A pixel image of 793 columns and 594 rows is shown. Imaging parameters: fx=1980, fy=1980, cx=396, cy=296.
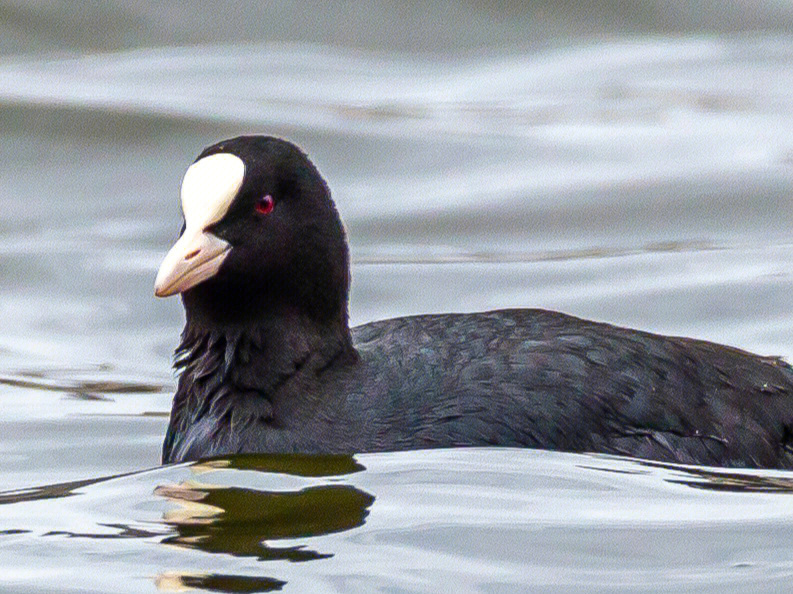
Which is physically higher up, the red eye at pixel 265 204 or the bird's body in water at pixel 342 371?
the red eye at pixel 265 204

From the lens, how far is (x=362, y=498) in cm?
469

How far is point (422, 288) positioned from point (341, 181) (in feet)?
5.27

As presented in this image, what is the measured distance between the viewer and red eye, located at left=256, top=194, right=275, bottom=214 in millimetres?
5047

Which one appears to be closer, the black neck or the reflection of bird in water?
the reflection of bird in water

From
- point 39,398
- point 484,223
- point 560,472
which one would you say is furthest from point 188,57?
point 560,472

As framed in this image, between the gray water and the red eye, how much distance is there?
2.11 ft

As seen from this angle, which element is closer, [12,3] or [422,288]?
[422,288]

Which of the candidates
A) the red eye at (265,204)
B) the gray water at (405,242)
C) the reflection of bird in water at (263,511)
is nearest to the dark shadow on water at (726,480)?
the gray water at (405,242)

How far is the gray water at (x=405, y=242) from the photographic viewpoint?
14.4 feet

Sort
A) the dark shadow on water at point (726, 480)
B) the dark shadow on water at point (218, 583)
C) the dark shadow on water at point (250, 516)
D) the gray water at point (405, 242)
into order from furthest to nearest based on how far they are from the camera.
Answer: the dark shadow on water at point (726, 480) → the gray water at point (405, 242) → the dark shadow on water at point (250, 516) → the dark shadow on water at point (218, 583)

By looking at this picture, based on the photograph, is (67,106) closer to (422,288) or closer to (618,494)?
(422,288)

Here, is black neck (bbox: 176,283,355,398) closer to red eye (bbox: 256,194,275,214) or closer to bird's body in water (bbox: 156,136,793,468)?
bird's body in water (bbox: 156,136,793,468)

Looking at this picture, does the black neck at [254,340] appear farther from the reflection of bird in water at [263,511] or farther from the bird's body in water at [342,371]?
the reflection of bird in water at [263,511]

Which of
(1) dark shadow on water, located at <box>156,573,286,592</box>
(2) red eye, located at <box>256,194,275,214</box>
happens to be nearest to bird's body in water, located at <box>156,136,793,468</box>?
(2) red eye, located at <box>256,194,275,214</box>
